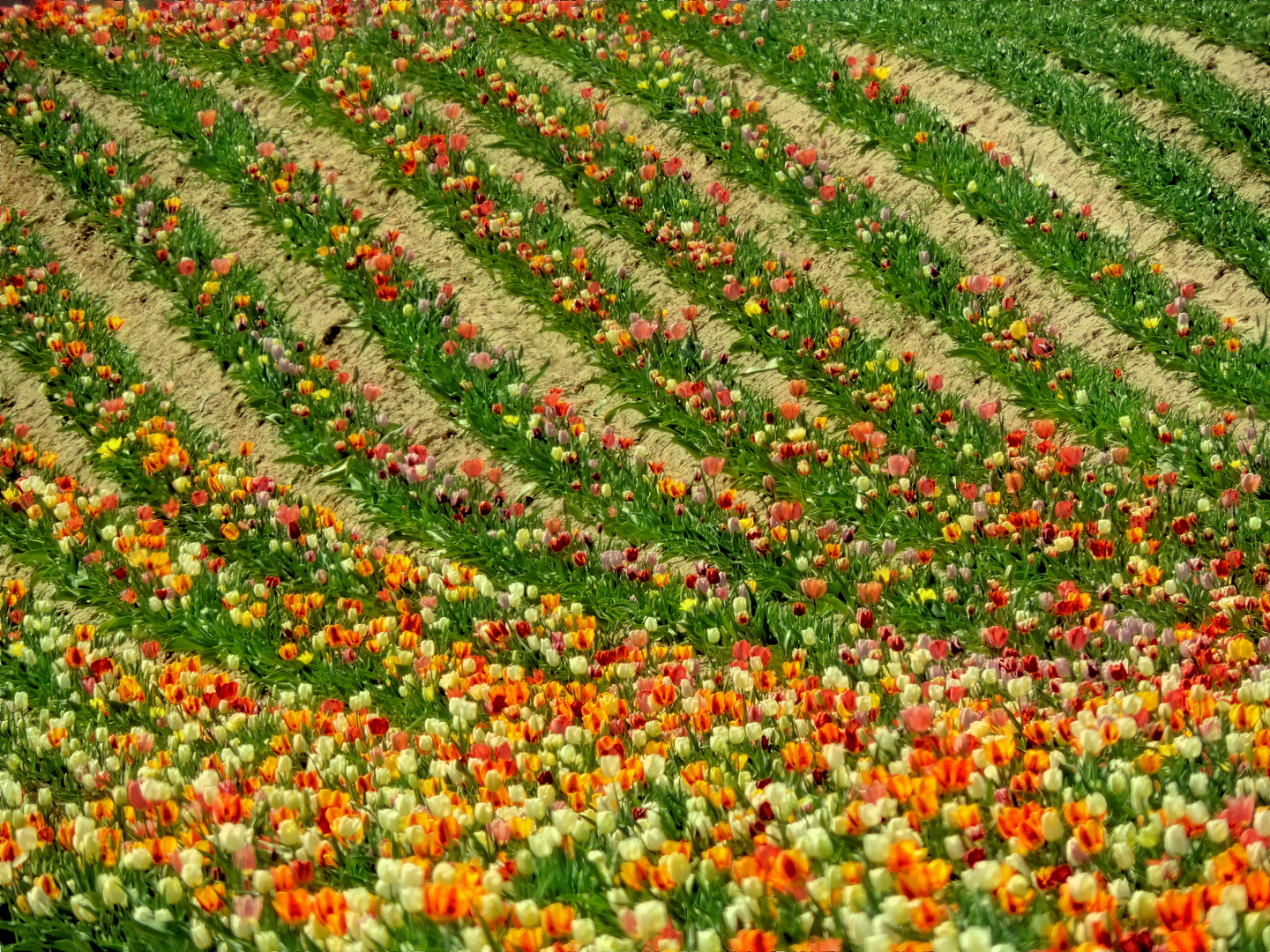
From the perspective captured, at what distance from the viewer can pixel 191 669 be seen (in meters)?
4.46

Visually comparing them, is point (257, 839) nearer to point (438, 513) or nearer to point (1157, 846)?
point (1157, 846)

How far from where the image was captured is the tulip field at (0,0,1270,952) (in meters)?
2.71

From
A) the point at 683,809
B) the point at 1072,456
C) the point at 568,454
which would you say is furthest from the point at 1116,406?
the point at 683,809

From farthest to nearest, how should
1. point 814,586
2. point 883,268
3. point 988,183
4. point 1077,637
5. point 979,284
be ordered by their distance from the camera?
point 988,183
point 883,268
point 979,284
point 814,586
point 1077,637

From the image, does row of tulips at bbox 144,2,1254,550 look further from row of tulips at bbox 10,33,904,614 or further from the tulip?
the tulip

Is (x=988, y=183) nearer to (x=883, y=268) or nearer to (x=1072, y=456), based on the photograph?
(x=883, y=268)

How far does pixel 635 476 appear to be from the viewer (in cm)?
604

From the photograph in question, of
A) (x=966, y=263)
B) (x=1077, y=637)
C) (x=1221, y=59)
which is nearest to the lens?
(x=1077, y=637)

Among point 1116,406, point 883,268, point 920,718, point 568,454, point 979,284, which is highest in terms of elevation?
point 979,284

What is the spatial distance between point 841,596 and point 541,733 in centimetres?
196

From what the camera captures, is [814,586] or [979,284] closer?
[814,586]

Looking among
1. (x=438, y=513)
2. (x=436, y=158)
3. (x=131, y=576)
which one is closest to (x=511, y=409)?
(x=438, y=513)

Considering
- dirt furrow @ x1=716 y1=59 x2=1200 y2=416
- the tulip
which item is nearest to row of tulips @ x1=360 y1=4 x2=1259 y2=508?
dirt furrow @ x1=716 y1=59 x2=1200 y2=416

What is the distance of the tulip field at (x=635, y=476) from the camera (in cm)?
271
